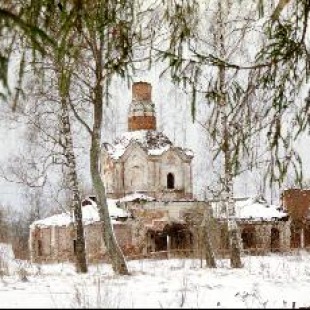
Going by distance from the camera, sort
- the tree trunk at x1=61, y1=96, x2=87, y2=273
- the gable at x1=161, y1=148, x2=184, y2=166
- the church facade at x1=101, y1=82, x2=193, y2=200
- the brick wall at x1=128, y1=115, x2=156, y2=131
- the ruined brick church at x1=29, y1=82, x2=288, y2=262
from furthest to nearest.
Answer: the brick wall at x1=128, y1=115, x2=156, y2=131, the gable at x1=161, y1=148, x2=184, y2=166, the church facade at x1=101, y1=82, x2=193, y2=200, the ruined brick church at x1=29, y1=82, x2=288, y2=262, the tree trunk at x1=61, y1=96, x2=87, y2=273

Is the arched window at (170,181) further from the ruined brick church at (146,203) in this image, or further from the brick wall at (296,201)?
the brick wall at (296,201)

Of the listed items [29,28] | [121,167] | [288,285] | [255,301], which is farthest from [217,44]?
[121,167]

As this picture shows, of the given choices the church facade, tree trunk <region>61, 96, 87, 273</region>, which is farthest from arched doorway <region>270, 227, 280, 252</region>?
tree trunk <region>61, 96, 87, 273</region>

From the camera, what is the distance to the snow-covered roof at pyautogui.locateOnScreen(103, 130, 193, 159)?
35.3 metres

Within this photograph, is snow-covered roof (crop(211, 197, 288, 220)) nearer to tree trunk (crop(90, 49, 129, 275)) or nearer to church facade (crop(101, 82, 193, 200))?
church facade (crop(101, 82, 193, 200))

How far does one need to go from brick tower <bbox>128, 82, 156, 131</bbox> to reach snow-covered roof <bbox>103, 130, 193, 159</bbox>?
13.4 inches

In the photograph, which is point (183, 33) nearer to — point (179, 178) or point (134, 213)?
point (134, 213)

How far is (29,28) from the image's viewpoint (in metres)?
3.32

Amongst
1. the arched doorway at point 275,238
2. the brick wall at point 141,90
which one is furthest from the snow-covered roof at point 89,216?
the arched doorway at point 275,238

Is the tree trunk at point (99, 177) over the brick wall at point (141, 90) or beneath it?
beneath

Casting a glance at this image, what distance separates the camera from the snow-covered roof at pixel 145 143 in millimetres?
35312

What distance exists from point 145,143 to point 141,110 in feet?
6.02

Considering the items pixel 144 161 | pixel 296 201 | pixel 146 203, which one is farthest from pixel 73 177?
pixel 296 201

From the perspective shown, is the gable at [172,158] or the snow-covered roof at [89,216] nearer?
the snow-covered roof at [89,216]
